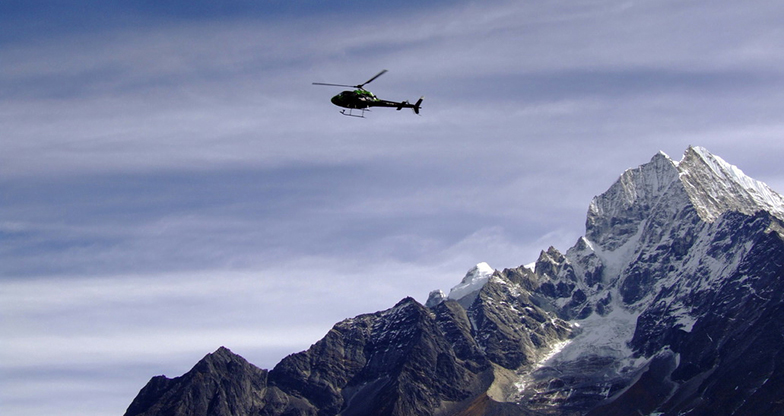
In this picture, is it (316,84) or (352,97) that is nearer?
(316,84)

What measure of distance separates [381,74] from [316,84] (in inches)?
625

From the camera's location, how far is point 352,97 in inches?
7657

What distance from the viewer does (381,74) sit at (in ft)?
614

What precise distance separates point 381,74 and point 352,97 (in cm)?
1017

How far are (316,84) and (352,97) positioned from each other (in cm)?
1868

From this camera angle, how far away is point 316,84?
17675 centimetres
